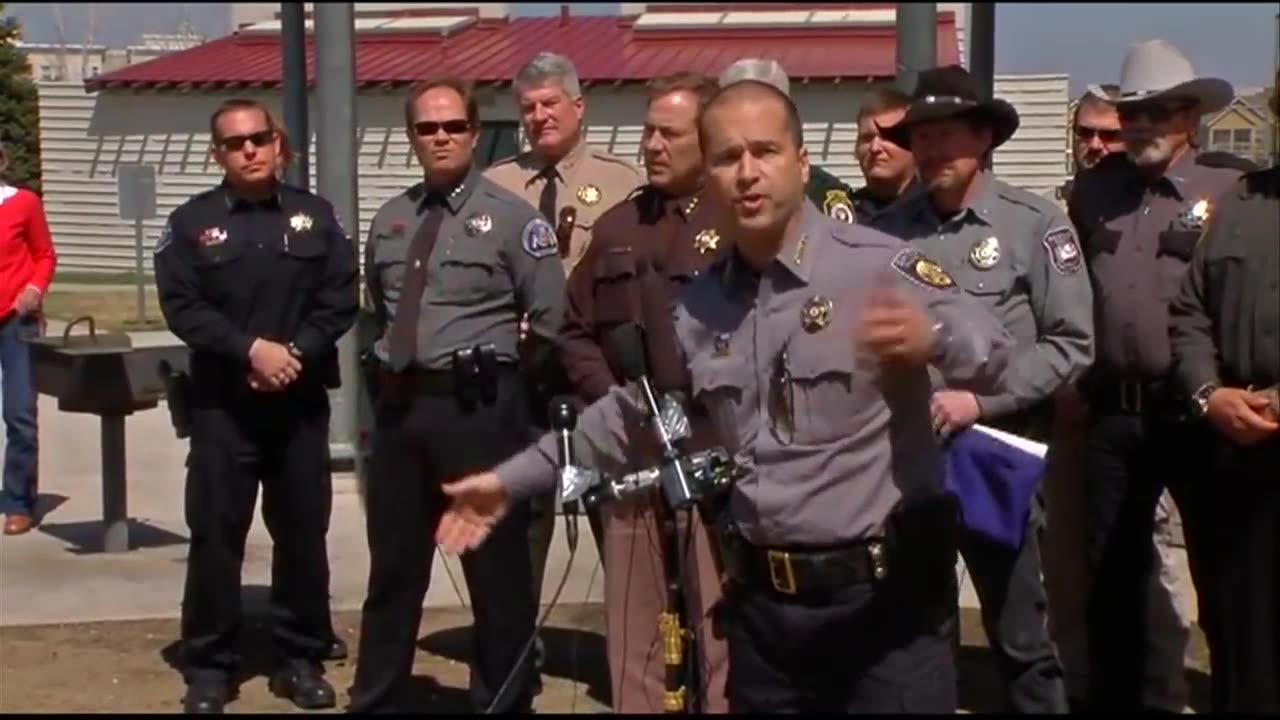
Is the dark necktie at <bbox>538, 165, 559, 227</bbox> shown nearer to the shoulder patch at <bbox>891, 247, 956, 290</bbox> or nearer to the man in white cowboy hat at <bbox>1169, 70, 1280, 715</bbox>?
the man in white cowboy hat at <bbox>1169, 70, 1280, 715</bbox>

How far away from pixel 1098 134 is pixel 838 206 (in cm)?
94

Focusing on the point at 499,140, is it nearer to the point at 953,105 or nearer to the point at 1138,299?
the point at 1138,299

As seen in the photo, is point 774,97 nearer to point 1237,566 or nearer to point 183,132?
point 1237,566

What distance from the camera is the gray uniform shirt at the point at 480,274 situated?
6.04 meters

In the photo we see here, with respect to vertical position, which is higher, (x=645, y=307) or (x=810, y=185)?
(x=810, y=185)

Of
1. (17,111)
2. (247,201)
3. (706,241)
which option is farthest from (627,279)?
(17,111)

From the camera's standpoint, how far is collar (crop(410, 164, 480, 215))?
6117 mm

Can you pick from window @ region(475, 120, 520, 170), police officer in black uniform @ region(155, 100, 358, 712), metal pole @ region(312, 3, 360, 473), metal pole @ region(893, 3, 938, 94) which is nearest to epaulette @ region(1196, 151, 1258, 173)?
metal pole @ region(893, 3, 938, 94)

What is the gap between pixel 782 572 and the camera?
408 cm

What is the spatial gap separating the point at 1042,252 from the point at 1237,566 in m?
0.97

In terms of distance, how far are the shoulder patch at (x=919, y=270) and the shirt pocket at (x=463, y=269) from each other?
222cm

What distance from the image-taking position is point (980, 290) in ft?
17.6

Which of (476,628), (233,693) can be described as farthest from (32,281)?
(476,628)

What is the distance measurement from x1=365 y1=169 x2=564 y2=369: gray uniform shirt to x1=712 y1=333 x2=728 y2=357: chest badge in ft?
6.37
